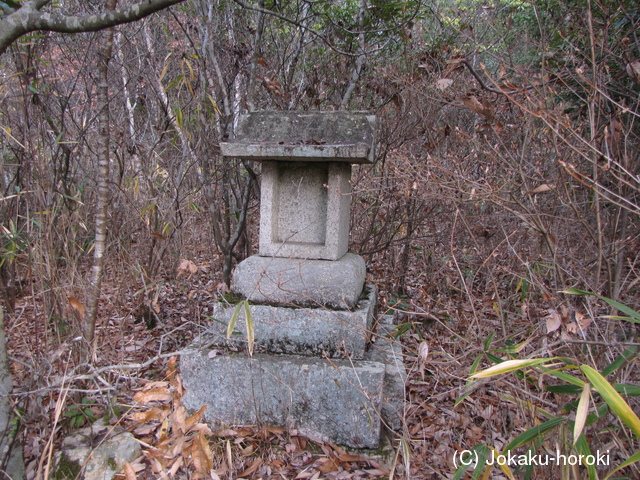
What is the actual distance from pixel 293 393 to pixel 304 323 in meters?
0.34

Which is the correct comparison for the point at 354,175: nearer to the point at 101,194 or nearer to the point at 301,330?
the point at 301,330

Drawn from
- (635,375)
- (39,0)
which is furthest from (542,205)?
(39,0)

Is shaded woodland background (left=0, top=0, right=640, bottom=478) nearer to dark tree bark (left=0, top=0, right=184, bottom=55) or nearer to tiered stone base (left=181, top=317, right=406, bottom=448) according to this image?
tiered stone base (left=181, top=317, right=406, bottom=448)

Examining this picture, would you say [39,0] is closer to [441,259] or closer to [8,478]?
[8,478]

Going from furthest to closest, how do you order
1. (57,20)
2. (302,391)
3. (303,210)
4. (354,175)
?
(354,175), (303,210), (302,391), (57,20)

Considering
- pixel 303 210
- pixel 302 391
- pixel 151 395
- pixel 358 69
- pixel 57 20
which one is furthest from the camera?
pixel 358 69

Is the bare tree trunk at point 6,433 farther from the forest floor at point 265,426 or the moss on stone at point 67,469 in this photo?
the moss on stone at point 67,469

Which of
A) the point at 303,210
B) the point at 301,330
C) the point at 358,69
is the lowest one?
the point at 301,330

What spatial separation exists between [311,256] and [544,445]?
4.31ft

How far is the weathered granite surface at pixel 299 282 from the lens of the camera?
6.67 ft

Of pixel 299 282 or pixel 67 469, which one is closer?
pixel 67 469

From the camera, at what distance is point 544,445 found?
1393 mm

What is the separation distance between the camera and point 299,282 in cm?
207

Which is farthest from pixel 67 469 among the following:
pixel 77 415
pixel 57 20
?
pixel 57 20
